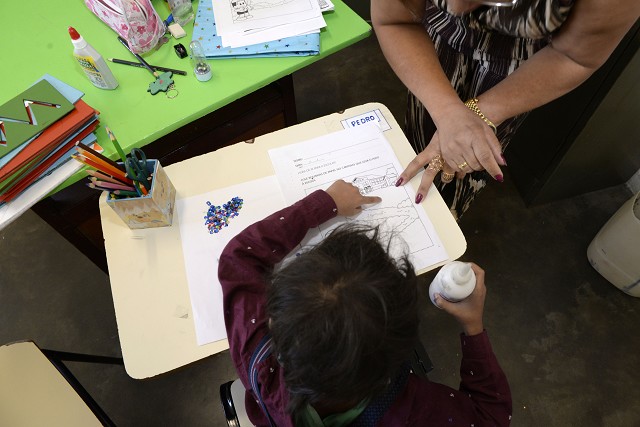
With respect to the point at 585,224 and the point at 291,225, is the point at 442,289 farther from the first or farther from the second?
the point at 585,224

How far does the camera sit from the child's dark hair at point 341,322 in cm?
60

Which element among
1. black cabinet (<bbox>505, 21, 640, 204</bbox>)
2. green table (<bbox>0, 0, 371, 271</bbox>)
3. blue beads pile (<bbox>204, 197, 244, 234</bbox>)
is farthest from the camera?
black cabinet (<bbox>505, 21, 640, 204</bbox>)

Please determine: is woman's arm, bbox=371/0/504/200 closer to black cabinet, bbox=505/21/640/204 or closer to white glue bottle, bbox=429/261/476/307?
white glue bottle, bbox=429/261/476/307

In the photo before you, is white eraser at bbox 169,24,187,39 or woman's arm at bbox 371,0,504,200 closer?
woman's arm at bbox 371,0,504,200

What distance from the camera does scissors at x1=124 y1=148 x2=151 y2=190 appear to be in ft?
2.76

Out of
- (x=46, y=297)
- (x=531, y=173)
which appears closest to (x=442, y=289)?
(x=531, y=173)

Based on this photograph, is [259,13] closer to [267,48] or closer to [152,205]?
[267,48]

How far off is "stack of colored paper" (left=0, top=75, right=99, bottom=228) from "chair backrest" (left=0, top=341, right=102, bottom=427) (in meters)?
0.38

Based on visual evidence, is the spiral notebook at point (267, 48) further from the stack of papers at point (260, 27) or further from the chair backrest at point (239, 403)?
the chair backrest at point (239, 403)

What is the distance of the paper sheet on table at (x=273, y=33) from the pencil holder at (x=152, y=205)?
0.47 metres

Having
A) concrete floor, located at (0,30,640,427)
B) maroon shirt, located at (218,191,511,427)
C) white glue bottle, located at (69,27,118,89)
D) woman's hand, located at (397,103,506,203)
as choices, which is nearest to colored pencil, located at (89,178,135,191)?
maroon shirt, located at (218,191,511,427)

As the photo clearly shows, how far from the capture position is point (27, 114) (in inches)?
38.4

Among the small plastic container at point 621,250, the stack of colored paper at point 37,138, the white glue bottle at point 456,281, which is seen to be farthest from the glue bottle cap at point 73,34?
the small plastic container at point 621,250

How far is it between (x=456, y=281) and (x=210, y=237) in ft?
1.72
